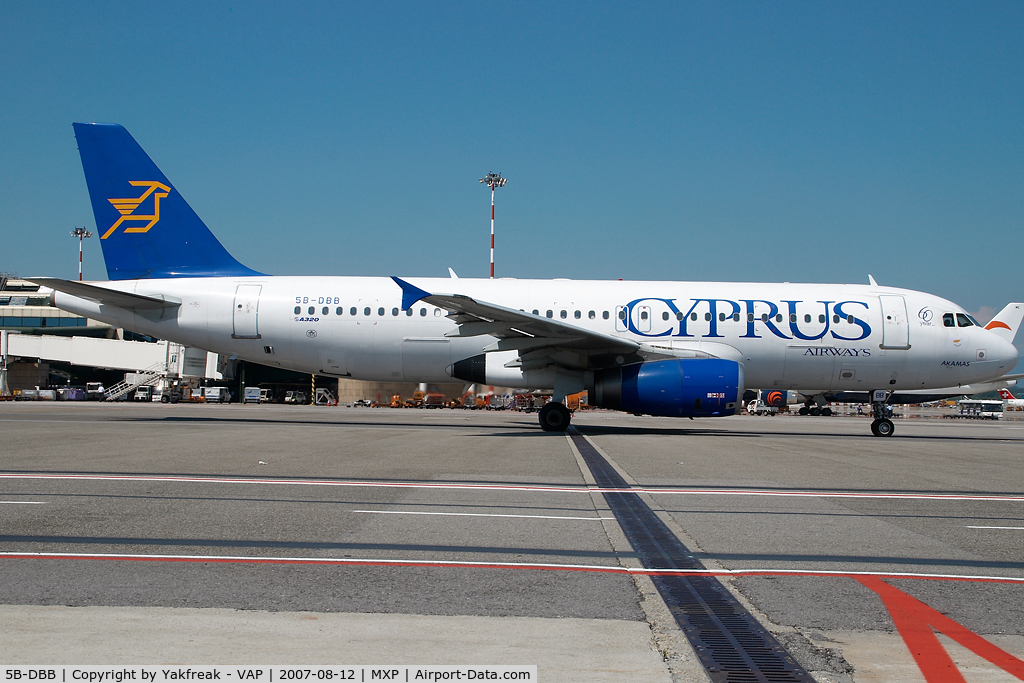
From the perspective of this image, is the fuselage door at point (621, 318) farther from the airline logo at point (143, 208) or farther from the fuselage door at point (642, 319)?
the airline logo at point (143, 208)

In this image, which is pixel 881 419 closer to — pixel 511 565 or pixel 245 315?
pixel 245 315

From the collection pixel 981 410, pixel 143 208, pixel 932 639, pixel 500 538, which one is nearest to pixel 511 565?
pixel 500 538

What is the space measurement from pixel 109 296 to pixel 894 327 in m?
20.9

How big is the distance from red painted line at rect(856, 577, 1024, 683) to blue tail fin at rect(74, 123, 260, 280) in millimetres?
20024

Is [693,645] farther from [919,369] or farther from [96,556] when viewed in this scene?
[919,369]

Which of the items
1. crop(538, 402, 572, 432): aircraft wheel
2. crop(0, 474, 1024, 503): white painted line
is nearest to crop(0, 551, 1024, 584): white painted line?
crop(0, 474, 1024, 503): white painted line

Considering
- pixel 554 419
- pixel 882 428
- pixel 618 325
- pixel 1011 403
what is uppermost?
pixel 618 325

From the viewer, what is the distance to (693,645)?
3.40 meters

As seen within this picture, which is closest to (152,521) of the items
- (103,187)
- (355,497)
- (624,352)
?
(355,497)

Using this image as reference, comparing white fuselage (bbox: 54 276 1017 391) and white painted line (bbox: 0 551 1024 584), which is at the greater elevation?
white fuselage (bbox: 54 276 1017 391)

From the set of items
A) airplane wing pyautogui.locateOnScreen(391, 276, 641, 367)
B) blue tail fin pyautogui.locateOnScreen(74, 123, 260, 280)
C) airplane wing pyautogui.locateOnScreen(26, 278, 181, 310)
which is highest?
blue tail fin pyautogui.locateOnScreen(74, 123, 260, 280)

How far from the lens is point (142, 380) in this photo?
5450 centimetres

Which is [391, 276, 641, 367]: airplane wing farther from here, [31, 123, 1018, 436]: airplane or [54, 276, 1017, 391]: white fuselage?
[54, 276, 1017, 391]: white fuselage

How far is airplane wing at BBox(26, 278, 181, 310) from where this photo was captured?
62.4ft
